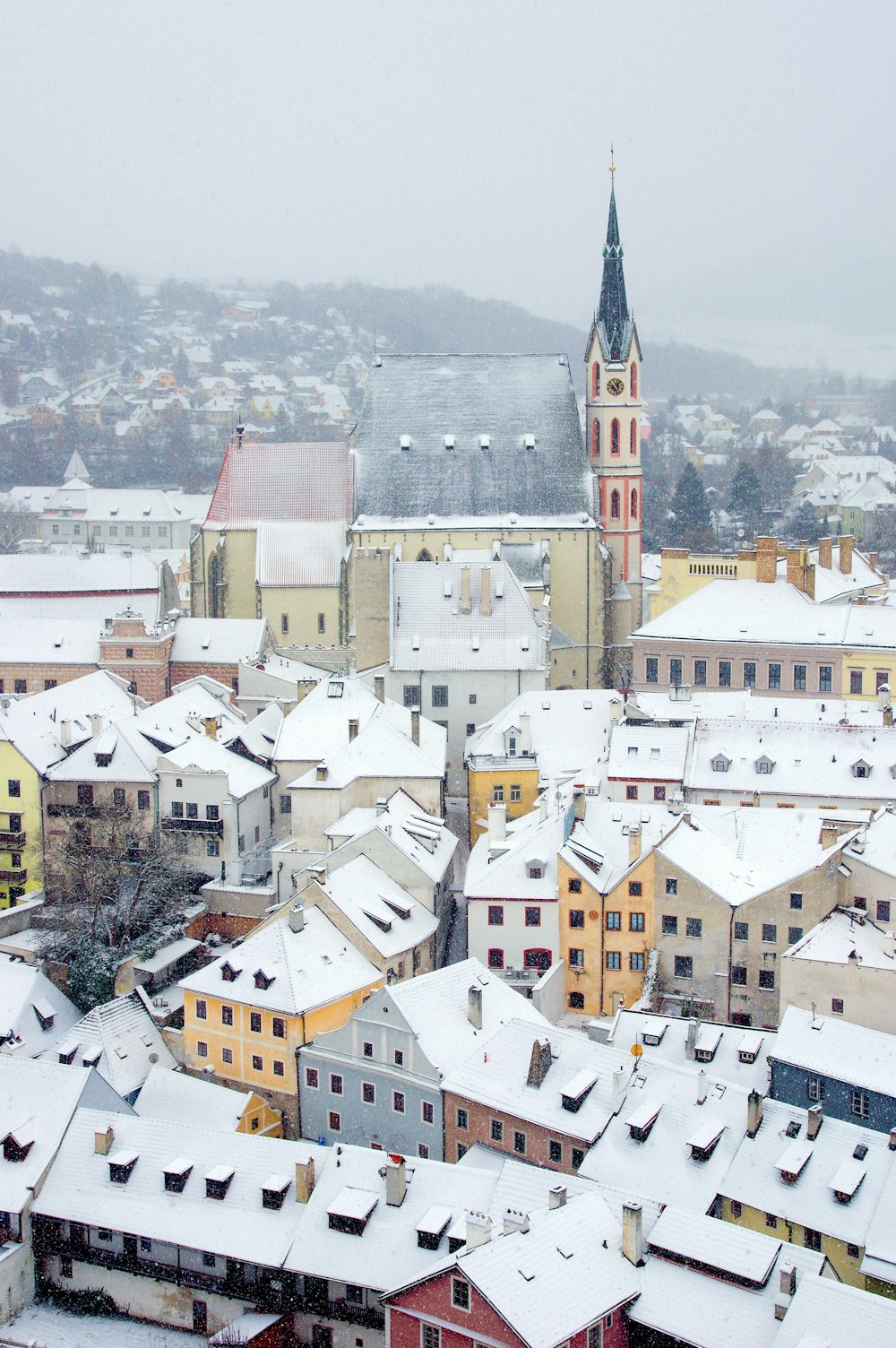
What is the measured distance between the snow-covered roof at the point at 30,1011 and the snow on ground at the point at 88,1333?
9281 mm

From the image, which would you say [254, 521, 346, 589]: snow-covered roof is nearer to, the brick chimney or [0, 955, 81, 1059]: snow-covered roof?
[0, 955, 81, 1059]: snow-covered roof

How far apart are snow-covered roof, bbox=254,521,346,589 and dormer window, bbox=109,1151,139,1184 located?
39.1 m

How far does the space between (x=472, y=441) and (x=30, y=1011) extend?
39.3m

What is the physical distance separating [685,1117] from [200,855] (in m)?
24.3

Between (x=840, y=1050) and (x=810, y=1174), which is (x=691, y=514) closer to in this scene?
(x=840, y=1050)

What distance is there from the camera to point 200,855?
191ft

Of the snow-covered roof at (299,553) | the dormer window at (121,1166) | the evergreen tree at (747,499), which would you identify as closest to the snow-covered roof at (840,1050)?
the dormer window at (121,1166)

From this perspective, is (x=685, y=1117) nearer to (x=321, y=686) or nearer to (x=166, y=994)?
(x=166, y=994)

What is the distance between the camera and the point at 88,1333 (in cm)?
3862

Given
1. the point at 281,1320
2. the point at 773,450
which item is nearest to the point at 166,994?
the point at 281,1320

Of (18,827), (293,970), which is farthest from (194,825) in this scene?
(293,970)

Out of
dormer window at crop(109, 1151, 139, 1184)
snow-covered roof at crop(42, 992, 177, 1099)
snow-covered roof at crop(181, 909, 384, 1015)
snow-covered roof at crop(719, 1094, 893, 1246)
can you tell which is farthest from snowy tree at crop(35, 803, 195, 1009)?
snow-covered roof at crop(719, 1094, 893, 1246)

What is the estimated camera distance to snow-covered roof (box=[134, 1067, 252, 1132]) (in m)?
44.1

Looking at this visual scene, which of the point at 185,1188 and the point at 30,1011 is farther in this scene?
the point at 30,1011
